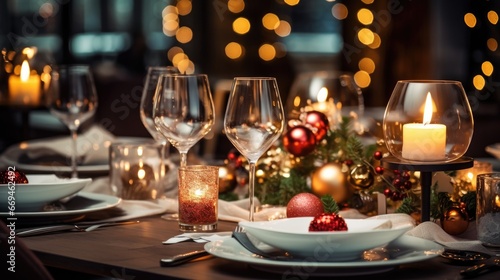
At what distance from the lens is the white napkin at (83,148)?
2244 mm

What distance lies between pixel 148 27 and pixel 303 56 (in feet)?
5.07

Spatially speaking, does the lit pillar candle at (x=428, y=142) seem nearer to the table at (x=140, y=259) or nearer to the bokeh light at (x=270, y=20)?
the table at (x=140, y=259)

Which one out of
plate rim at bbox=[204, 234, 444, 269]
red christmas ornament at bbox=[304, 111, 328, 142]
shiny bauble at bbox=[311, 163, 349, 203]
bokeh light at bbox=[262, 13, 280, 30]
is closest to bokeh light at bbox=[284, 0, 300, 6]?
bokeh light at bbox=[262, 13, 280, 30]

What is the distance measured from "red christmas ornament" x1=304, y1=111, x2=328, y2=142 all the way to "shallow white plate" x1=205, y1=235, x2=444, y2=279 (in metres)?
0.55

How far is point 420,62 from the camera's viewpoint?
570 cm

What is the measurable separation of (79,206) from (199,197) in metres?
0.28

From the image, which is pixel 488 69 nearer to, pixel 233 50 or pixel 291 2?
pixel 291 2

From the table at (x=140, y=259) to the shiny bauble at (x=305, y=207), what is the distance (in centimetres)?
12

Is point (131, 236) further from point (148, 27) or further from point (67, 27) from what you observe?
point (148, 27)

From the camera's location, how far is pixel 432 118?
1.46 meters

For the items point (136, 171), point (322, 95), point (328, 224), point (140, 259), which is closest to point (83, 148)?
point (136, 171)

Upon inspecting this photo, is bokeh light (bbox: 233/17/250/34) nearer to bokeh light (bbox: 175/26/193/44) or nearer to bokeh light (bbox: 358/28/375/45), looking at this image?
bokeh light (bbox: 175/26/193/44)

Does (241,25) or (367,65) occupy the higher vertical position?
(241,25)

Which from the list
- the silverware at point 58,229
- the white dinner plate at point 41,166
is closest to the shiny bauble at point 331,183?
the silverware at point 58,229
